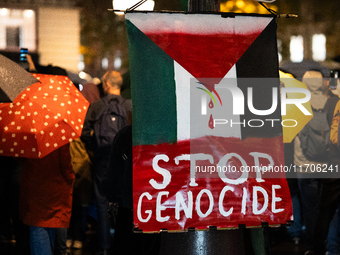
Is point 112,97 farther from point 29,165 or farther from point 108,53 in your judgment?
point 108,53

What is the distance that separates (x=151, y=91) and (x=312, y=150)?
11.1 ft

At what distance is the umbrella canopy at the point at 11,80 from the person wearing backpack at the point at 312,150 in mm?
3493

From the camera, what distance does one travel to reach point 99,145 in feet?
18.0

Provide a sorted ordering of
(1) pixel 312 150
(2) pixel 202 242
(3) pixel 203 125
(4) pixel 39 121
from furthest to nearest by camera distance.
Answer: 1. (1) pixel 312 150
2. (4) pixel 39 121
3. (2) pixel 202 242
4. (3) pixel 203 125

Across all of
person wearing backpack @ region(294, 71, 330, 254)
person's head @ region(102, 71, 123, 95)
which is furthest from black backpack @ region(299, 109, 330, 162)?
person's head @ region(102, 71, 123, 95)

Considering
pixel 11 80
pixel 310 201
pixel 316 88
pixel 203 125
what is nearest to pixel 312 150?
pixel 310 201

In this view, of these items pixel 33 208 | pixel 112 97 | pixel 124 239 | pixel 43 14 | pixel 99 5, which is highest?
pixel 99 5

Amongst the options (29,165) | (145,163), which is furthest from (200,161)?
(29,165)

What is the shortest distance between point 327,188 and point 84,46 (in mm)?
17187

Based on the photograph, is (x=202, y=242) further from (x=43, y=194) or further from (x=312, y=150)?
(x=312, y=150)

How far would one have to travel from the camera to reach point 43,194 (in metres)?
4.33

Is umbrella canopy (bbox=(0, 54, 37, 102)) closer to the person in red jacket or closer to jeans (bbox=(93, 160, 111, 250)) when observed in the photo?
the person in red jacket

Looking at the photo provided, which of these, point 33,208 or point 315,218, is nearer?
point 33,208

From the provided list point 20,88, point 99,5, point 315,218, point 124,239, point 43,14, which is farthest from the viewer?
point 99,5
